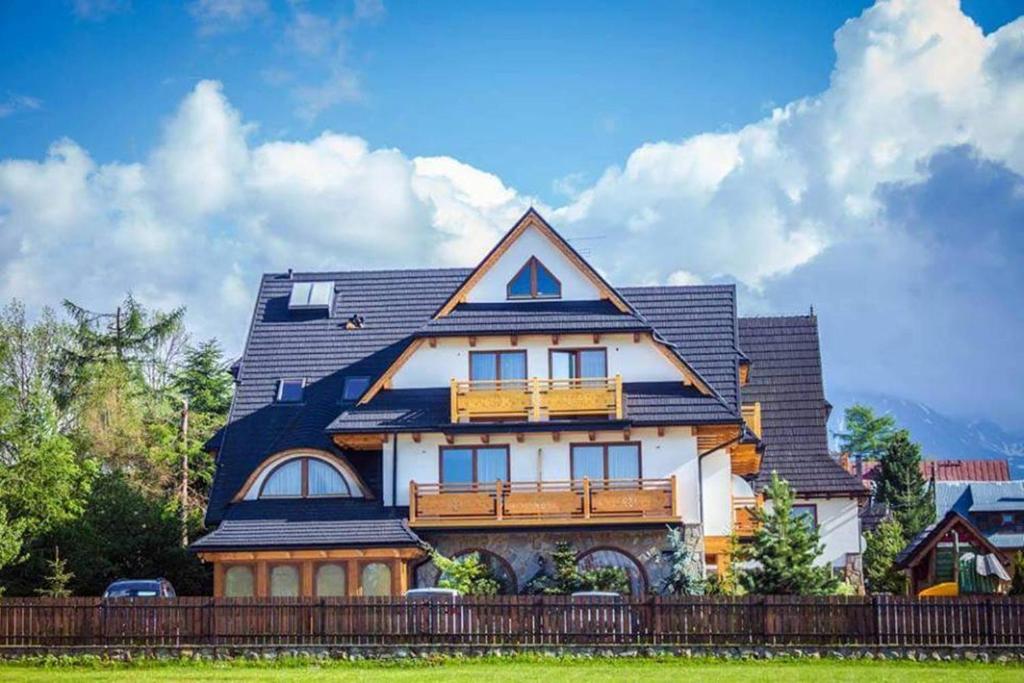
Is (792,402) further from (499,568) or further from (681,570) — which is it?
(499,568)

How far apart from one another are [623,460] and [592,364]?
2777mm

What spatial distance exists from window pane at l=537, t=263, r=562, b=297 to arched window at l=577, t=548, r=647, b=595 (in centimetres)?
711

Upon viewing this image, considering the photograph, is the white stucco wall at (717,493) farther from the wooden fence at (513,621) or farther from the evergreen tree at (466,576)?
the wooden fence at (513,621)

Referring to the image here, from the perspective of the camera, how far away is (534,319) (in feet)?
149

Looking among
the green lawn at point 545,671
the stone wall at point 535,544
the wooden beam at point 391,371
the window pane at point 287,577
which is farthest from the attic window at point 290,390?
the green lawn at point 545,671

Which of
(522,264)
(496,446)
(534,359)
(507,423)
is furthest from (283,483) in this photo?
(522,264)

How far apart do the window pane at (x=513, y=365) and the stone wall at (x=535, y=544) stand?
14.2 ft

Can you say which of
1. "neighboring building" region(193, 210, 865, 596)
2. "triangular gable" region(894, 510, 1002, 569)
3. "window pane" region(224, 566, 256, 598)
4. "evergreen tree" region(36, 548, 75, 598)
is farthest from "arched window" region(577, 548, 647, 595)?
"evergreen tree" region(36, 548, 75, 598)

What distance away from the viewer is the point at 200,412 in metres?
69.6

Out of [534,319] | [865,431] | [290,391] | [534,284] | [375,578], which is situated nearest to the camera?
[375,578]

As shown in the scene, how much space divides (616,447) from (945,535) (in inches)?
494

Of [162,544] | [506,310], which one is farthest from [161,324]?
[506,310]

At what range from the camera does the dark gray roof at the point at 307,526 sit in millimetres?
42562

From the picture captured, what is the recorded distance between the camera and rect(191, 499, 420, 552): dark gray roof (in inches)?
1676
